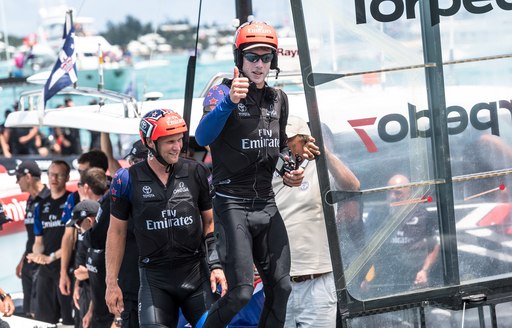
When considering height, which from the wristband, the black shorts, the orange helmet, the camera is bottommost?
the black shorts

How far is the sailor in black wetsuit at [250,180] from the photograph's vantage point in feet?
18.9

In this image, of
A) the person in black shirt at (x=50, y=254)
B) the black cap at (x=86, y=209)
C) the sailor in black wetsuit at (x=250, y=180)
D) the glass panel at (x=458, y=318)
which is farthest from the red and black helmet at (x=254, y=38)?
the person in black shirt at (x=50, y=254)

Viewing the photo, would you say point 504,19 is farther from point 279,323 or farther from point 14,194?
point 14,194

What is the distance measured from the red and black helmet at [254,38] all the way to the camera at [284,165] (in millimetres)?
653

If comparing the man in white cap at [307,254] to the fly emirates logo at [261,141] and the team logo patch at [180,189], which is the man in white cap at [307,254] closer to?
the fly emirates logo at [261,141]

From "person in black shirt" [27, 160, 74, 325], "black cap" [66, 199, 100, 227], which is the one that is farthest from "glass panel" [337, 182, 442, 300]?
"person in black shirt" [27, 160, 74, 325]

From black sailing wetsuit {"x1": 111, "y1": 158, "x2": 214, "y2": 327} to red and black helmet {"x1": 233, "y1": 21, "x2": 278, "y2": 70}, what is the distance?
875mm

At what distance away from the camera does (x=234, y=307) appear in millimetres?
5723

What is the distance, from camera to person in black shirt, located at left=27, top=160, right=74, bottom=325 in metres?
10.0

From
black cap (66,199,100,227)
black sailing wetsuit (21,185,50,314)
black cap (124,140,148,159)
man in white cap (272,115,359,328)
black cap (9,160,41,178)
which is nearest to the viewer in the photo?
man in white cap (272,115,359,328)

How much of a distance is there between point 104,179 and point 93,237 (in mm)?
1258

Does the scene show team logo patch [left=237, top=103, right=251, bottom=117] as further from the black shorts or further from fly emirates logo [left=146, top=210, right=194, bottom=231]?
the black shorts

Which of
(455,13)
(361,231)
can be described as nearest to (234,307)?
(361,231)

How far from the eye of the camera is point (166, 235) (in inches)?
235
